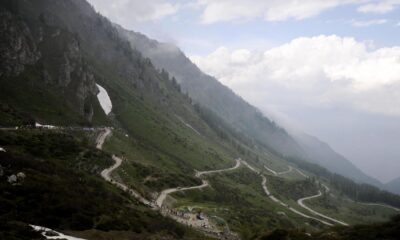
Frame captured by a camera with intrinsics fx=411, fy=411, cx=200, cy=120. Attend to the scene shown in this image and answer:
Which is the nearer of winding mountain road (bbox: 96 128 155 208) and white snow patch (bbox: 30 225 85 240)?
white snow patch (bbox: 30 225 85 240)

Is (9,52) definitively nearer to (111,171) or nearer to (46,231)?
(111,171)

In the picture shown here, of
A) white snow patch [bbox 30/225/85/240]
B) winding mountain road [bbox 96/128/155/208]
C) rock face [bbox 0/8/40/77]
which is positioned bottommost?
winding mountain road [bbox 96/128/155/208]

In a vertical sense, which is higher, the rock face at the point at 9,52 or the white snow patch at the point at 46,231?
the rock face at the point at 9,52

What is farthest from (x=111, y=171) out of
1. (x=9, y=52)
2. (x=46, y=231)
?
(x=9, y=52)

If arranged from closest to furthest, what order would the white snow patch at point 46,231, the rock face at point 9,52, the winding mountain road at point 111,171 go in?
the white snow patch at point 46,231 → the winding mountain road at point 111,171 → the rock face at point 9,52

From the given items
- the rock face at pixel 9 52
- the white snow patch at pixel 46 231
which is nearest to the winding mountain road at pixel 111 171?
the rock face at pixel 9 52

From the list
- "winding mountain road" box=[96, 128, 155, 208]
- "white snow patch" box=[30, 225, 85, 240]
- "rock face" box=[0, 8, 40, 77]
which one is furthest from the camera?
"rock face" box=[0, 8, 40, 77]

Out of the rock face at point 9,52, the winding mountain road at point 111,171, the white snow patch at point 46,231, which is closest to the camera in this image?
the white snow patch at point 46,231

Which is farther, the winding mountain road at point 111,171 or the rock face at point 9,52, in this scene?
the rock face at point 9,52

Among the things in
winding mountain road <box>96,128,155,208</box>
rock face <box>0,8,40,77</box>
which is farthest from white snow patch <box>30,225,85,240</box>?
rock face <box>0,8,40,77</box>

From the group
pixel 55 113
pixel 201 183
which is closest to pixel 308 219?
pixel 201 183

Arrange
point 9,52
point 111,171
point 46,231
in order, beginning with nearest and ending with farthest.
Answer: point 46,231, point 111,171, point 9,52

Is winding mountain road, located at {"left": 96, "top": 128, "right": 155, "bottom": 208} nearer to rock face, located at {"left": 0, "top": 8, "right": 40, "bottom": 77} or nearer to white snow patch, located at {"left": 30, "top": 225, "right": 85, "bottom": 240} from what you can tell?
rock face, located at {"left": 0, "top": 8, "right": 40, "bottom": 77}

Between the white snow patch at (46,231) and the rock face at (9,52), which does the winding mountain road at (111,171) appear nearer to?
the rock face at (9,52)
